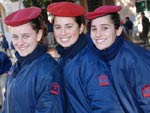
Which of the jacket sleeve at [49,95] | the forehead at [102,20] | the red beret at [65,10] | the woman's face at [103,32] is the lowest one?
the jacket sleeve at [49,95]

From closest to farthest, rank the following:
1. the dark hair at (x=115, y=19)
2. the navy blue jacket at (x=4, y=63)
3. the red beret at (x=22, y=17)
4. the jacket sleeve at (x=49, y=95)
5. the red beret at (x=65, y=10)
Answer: the jacket sleeve at (x=49, y=95) → the red beret at (x=22, y=17) → the red beret at (x=65, y=10) → the dark hair at (x=115, y=19) → the navy blue jacket at (x=4, y=63)

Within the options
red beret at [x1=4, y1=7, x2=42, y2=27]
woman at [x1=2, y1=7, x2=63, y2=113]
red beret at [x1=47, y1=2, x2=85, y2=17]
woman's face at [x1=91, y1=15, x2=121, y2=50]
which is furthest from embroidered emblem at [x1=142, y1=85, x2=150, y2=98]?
red beret at [x1=4, y1=7, x2=42, y2=27]

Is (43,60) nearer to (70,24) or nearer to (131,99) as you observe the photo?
(70,24)

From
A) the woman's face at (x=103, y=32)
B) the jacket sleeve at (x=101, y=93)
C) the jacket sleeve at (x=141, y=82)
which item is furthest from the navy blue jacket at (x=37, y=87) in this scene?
the jacket sleeve at (x=141, y=82)

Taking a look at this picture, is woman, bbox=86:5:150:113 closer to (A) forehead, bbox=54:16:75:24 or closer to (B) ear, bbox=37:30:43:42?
(A) forehead, bbox=54:16:75:24

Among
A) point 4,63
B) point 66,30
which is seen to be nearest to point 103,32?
point 66,30

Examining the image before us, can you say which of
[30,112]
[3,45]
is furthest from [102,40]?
[3,45]

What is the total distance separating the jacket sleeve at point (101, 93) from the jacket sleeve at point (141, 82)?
7.6 inches

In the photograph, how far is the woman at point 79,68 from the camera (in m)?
3.29

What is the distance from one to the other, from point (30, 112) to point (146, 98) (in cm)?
91

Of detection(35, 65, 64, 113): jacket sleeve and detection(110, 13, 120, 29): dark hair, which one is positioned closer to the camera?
detection(35, 65, 64, 113): jacket sleeve

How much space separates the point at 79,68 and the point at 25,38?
0.49 m

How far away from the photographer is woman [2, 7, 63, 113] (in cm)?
325

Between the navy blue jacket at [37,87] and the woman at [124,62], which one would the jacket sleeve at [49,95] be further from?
the woman at [124,62]
